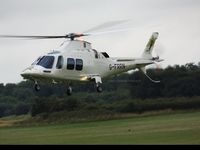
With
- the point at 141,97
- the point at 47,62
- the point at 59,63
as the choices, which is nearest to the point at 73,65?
the point at 59,63

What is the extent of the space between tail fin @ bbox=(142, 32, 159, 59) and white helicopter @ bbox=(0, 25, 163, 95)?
9.60ft

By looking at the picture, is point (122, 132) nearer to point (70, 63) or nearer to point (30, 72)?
point (70, 63)

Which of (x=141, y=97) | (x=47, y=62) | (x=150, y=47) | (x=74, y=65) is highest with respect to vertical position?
(x=150, y=47)

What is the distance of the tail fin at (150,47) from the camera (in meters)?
41.1

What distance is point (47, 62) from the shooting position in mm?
33250

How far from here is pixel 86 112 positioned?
166 feet

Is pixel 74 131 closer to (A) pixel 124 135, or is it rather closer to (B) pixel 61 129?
(B) pixel 61 129

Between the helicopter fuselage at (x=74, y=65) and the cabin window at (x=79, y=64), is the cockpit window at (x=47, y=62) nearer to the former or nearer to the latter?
the helicopter fuselage at (x=74, y=65)

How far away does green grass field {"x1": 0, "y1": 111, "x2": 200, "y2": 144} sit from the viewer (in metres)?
32.2

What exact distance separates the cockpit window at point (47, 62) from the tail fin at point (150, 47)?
924 centimetres

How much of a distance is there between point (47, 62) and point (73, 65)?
1.62 meters

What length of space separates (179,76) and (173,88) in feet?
7.93

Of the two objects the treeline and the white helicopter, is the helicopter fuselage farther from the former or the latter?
the treeline
